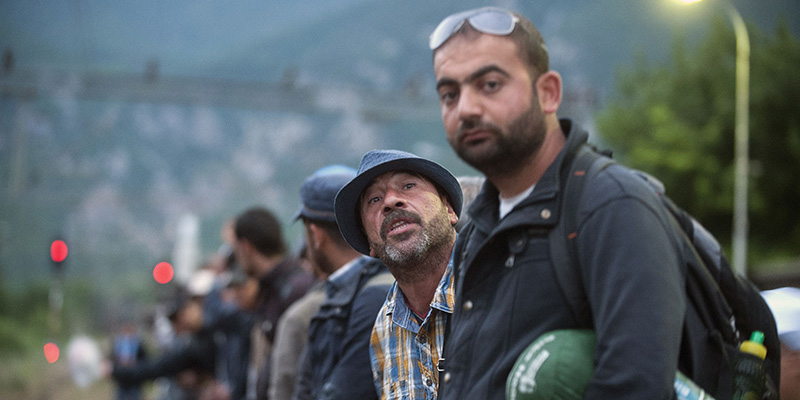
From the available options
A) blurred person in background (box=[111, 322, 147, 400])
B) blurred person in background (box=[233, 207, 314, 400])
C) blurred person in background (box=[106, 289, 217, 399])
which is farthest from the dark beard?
blurred person in background (box=[111, 322, 147, 400])

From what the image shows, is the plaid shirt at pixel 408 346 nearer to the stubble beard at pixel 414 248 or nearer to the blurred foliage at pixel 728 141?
the stubble beard at pixel 414 248

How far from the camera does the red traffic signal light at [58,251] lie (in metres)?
18.0

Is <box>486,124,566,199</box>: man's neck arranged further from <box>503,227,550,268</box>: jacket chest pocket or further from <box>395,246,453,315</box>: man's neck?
<box>395,246,453,315</box>: man's neck

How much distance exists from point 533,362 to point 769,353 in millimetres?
705

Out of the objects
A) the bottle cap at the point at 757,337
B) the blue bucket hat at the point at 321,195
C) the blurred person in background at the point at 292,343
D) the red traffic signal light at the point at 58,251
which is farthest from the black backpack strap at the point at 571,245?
the red traffic signal light at the point at 58,251

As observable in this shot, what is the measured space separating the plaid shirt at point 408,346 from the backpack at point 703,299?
0.77 metres

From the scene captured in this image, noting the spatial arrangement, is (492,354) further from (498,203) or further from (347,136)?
(347,136)

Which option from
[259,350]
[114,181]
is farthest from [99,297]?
[259,350]

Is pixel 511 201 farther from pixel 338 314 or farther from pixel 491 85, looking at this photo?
pixel 338 314

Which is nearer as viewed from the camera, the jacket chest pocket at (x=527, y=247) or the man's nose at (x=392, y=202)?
the jacket chest pocket at (x=527, y=247)

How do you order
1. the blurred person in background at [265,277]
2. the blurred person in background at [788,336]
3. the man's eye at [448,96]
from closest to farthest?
the man's eye at [448,96] → the blurred person in background at [788,336] → the blurred person in background at [265,277]

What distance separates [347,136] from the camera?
53.9 metres

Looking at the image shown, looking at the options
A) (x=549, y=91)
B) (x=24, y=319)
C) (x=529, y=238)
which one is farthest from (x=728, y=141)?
(x=529, y=238)

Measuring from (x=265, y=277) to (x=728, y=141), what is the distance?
27.9 meters
